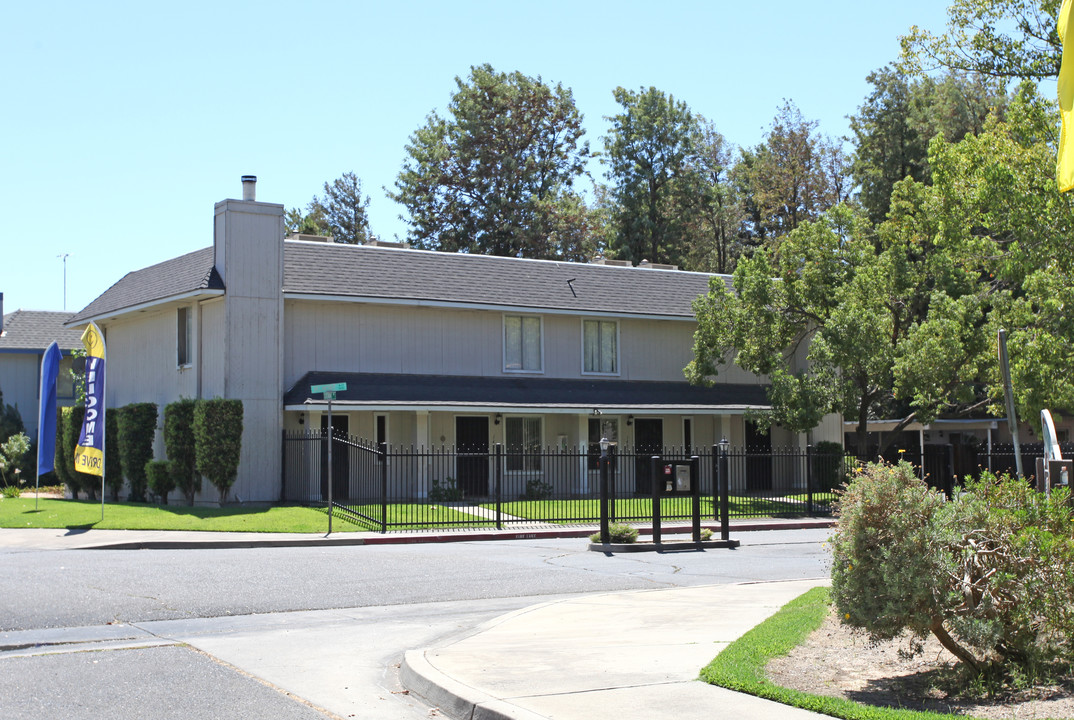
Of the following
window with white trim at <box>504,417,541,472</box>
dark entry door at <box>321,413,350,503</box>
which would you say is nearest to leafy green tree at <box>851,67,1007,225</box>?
window with white trim at <box>504,417,541,472</box>

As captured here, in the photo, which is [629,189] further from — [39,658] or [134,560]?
[39,658]

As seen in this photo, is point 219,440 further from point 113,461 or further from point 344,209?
point 344,209

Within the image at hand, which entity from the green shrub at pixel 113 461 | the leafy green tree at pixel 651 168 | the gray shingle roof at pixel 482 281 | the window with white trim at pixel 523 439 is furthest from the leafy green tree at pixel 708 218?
the green shrub at pixel 113 461

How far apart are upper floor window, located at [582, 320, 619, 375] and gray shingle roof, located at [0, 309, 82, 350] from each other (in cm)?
1979

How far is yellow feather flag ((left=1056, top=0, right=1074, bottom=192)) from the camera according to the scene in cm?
614

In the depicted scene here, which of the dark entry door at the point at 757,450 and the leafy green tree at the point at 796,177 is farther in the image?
the leafy green tree at the point at 796,177

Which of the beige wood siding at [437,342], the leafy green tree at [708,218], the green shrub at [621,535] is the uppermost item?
the leafy green tree at [708,218]

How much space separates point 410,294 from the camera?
101 feet

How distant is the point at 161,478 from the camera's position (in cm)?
2766

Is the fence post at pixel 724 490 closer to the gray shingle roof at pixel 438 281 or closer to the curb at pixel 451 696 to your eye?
the curb at pixel 451 696

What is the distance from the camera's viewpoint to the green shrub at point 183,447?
27.4m

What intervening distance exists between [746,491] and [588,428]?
16.8 feet

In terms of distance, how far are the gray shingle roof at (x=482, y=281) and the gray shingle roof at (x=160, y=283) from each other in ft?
7.08

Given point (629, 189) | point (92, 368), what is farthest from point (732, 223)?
point (92, 368)
